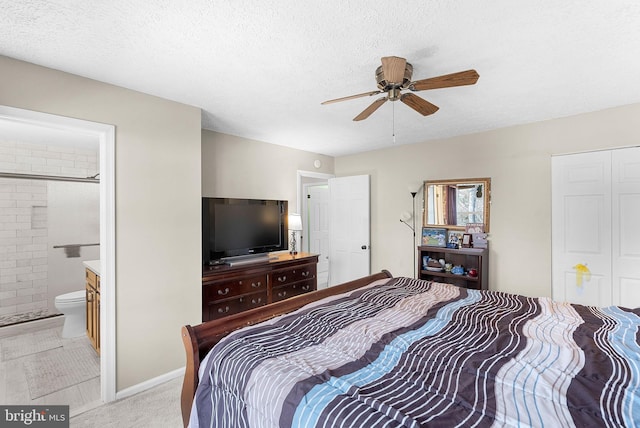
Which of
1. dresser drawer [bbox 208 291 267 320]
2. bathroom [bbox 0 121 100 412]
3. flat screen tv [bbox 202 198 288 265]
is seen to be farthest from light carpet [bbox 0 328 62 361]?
flat screen tv [bbox 202 198 288 265]

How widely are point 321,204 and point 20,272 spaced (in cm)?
444

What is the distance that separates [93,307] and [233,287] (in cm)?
136

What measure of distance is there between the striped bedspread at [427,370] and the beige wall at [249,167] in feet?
7.56

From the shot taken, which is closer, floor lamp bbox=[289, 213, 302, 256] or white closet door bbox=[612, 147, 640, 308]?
white closet door bbox=[612, 147, 640, 308]

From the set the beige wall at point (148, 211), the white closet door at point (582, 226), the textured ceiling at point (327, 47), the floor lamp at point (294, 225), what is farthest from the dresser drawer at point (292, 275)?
the white closet door at point (582, 226)

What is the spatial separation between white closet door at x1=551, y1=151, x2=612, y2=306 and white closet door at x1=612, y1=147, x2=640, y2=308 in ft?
0.16

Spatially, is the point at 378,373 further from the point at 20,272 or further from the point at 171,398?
the point at 20,272

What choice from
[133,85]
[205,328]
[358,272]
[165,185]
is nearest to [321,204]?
[358,272]

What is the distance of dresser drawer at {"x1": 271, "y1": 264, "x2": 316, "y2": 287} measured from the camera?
133 inches

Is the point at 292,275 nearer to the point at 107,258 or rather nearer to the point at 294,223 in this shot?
the point at 294,223

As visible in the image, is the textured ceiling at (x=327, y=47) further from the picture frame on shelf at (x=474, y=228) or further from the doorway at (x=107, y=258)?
the picture frame on shelf at (x=474, y=228)

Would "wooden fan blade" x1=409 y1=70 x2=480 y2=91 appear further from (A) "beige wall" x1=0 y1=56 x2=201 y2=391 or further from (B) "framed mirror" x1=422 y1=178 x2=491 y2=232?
(B) "framed mirror" x1=422 y1=178 x2=491 y2=232

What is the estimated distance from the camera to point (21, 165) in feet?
11.9

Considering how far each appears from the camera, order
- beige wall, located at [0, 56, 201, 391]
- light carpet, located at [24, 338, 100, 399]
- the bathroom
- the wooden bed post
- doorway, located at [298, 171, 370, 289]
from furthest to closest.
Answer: doorway, located at [298, 171, 370, 289]
the bathroom
light carpet, located at [24, 338, 100, 399]
beige wall, located at [0, 56, 201, 391]
the wooden bed post
